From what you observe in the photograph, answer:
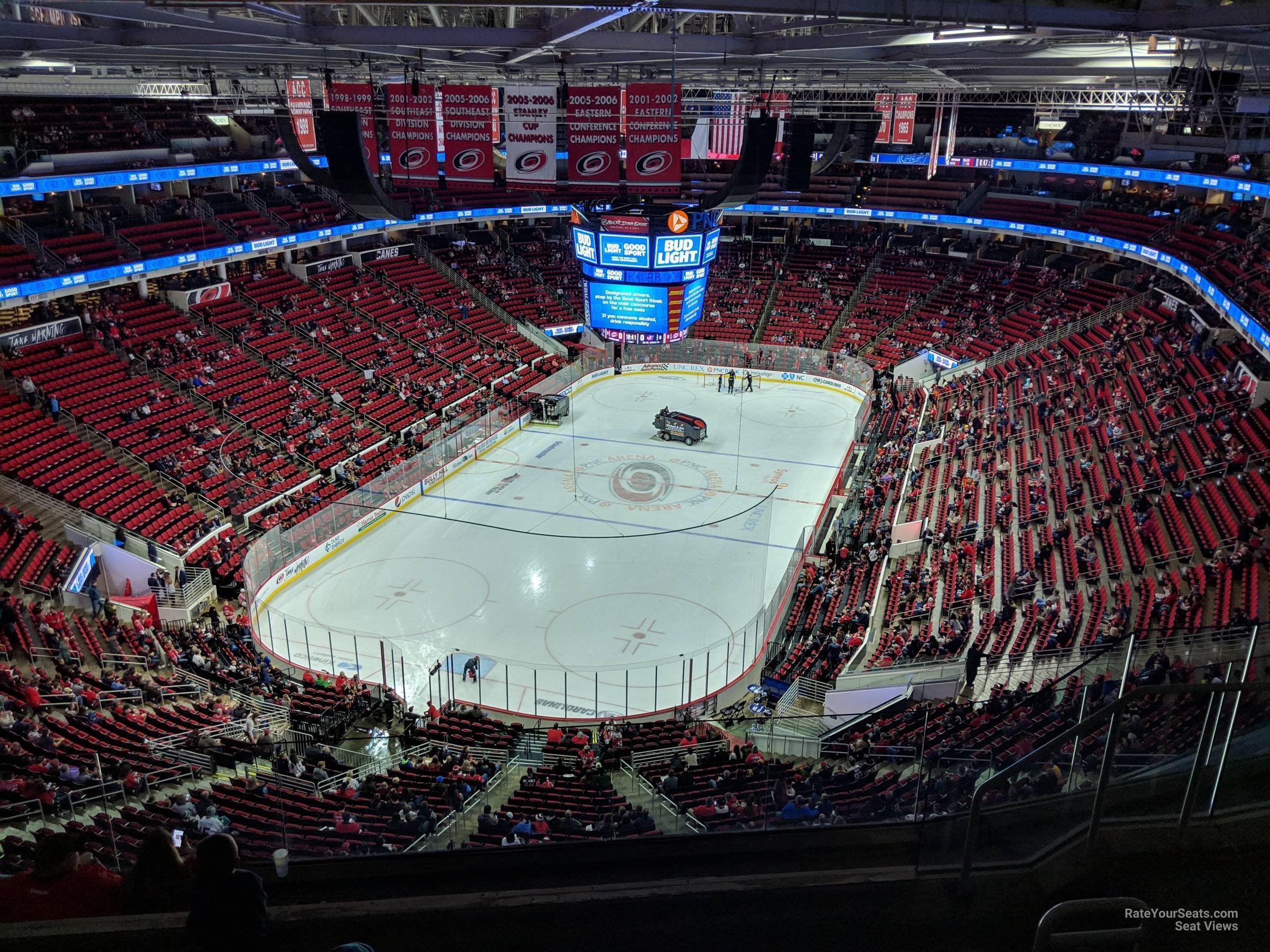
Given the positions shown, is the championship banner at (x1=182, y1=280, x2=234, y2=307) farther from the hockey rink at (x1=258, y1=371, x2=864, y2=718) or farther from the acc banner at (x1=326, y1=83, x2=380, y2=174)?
the acc banner at (x1=326, y1=83, x2=380, y2=174)

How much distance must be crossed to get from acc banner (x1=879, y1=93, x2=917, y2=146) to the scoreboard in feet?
15.2

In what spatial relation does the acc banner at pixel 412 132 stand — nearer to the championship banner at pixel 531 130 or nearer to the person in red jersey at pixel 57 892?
the championship banner at pixel 531 130

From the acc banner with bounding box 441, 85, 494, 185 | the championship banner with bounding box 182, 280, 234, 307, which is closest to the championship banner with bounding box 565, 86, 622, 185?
the acc banner with bounding box 441, 85, 494, 185

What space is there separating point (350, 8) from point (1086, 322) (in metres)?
26.2

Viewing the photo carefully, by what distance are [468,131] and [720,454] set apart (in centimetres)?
1522

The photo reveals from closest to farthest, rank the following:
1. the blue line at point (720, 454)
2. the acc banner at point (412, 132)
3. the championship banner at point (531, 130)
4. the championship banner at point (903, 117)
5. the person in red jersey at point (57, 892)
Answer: the person in red jersey at point (57, 892)
the championship banner at point (531, 130)
the acc banner at point (412, 132)
the championship banner at point (903, 117)
the blue line at point (720, 454)

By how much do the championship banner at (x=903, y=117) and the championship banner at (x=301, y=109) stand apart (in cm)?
1295

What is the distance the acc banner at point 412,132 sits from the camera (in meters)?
15.7

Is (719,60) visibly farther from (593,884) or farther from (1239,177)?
(1239,177)

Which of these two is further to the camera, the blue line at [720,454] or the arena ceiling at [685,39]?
the blue line at [720,454]

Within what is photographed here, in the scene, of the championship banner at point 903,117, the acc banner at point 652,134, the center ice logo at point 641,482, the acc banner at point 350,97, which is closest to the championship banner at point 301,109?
the acc banner at point 350,97

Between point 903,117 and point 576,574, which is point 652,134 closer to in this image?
point 903,117

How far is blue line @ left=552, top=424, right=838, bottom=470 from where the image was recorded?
27.4m

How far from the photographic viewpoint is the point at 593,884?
4.44 meters
